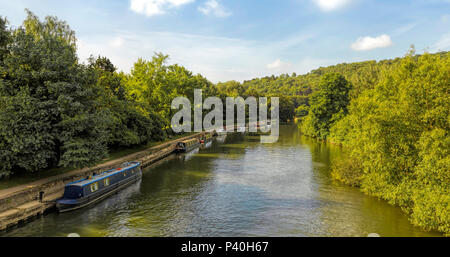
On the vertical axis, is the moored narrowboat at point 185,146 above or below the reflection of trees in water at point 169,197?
above

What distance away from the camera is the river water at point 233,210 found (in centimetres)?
2231

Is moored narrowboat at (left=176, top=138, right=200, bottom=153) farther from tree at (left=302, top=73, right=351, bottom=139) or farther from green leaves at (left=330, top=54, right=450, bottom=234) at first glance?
green leaves at (left=330, top=54, right=450, bottom=234)

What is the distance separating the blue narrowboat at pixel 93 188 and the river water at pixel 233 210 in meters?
0.69

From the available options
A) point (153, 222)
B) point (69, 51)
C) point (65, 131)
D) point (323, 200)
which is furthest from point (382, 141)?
point (69, 51)

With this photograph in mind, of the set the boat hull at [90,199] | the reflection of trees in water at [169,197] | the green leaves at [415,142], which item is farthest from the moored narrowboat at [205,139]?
the green leaves at [415,142]

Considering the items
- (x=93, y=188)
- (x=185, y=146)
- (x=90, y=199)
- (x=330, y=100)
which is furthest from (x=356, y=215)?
(x=330, y=100)

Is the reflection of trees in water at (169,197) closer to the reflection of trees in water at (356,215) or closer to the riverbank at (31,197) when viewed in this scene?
the riverbank at (31,197)

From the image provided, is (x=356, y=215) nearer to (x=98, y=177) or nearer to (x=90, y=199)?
(x=90, y=199)

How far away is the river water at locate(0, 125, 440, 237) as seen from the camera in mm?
22312

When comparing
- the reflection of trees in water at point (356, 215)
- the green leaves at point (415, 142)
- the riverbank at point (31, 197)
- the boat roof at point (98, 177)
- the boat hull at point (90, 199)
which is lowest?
the reflection of trees in water at point (356, 215)

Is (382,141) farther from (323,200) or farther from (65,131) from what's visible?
(65,131)

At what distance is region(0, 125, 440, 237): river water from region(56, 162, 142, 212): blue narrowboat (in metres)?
0.69

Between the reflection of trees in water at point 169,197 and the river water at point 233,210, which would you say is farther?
the reflection of trees in water at point 169,197

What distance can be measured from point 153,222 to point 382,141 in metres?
19.9
